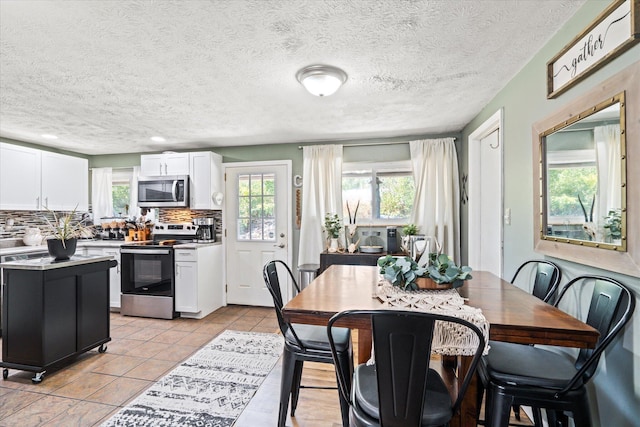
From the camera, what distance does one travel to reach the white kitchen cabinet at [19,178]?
12.0 feet

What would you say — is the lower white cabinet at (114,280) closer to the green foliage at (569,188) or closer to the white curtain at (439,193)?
the white curtain at (439,193)

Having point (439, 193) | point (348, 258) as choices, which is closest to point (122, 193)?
point (348, 258)

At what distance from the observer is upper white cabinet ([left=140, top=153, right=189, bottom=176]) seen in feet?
14.3

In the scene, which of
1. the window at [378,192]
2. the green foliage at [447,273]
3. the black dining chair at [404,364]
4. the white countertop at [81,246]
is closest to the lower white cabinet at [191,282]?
the white countertop at [81,246]

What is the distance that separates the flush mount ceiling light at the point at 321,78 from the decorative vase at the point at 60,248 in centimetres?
238

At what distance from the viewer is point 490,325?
1.22 m

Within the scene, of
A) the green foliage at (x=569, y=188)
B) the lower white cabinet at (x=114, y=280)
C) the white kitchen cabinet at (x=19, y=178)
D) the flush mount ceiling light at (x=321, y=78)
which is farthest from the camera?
the lower white cabinet at (x=114, y=280)

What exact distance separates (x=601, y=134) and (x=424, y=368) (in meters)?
1.28

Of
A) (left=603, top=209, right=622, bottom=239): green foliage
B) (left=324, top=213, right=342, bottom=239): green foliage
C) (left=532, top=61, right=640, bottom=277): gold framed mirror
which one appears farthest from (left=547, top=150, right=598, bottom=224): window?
(left=324, top=213, right=342, bottom=239): green foliage

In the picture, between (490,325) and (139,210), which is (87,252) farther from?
(490,325)

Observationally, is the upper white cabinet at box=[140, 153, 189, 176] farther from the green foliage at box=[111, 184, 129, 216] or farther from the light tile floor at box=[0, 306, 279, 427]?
the light tile floor at box=[0, 306, 279, 427]

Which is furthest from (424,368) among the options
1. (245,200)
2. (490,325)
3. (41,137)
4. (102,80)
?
(41,137)

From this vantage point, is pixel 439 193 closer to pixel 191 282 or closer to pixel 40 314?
pixel 191 282

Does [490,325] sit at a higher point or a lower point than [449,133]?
lower
